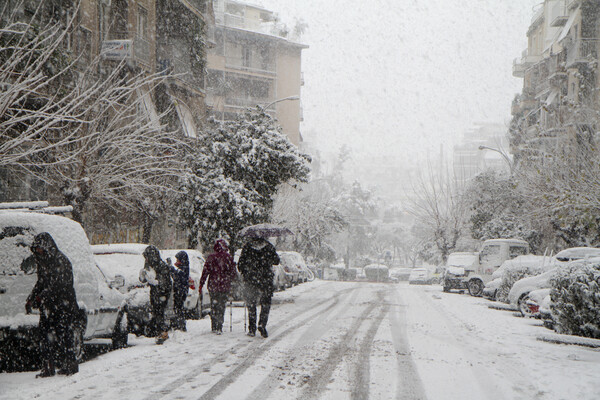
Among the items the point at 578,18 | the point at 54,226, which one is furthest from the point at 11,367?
the point at 578,18

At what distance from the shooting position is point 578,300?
37.0 feet

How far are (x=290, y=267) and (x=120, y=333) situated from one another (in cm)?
1887

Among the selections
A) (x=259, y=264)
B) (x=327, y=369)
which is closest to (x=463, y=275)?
(x=259, y=264)

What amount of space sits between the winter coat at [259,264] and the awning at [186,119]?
1423 centimetres

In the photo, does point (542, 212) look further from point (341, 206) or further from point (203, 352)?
point (341, 206)

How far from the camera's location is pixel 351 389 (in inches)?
271

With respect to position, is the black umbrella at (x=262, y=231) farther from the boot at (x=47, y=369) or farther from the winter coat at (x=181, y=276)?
the boot at (x=47, y=369)

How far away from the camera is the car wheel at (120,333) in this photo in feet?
32.8

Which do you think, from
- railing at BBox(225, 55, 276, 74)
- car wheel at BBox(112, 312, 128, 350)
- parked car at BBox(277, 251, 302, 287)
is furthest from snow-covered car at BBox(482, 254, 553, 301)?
railing at BBox(225, 55, 276, 74)

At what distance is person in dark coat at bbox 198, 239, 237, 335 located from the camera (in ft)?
37.1

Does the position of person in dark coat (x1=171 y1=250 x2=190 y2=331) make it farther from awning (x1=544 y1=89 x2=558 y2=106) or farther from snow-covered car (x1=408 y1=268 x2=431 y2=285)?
snow-covered car (x1=408 y1=268 x2=431 y2=285)

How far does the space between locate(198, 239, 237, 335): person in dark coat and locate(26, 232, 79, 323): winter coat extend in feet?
13.1

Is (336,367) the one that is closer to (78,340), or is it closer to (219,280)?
(78,340)

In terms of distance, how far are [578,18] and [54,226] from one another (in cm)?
3444
